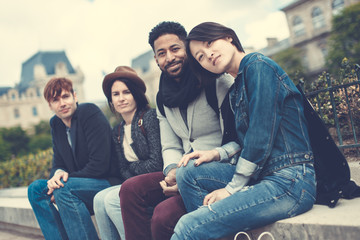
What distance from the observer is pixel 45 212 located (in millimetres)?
3004

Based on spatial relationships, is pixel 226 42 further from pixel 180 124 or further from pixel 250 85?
pixel 180 124

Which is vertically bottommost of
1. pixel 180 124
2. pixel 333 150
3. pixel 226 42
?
pixel 333 150

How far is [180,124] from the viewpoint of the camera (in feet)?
8.11

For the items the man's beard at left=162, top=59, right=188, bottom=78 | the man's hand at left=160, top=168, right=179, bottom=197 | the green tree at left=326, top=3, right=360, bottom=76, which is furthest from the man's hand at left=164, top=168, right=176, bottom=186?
the green tree at left=326, top=3, right=360, bottom=76

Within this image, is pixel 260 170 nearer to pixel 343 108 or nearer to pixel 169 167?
pixel 169 167

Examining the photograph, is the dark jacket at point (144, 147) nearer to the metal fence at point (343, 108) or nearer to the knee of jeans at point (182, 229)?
the knee of jeans at point (182, 229)

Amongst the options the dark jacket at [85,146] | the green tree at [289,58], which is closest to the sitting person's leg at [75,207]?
the dark jacket at [85,146]

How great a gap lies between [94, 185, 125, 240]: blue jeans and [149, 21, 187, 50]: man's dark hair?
1.19m

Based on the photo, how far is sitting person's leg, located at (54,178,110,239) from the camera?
9.11ft

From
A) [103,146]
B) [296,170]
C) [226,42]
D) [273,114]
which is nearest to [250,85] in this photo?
[273,114]

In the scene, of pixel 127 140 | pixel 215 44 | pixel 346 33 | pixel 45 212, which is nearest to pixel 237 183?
pixel 215 44

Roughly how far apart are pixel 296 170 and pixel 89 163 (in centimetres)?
186

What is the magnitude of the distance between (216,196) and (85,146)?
68.0 inches

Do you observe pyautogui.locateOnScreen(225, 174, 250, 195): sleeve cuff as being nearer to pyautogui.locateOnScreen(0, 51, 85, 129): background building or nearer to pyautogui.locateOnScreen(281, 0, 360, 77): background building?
pyautogui.locateOnScreen(281, 0, 360, 77): background building
